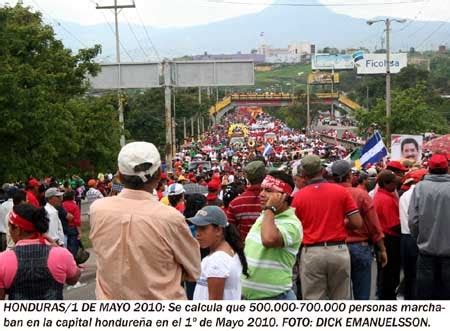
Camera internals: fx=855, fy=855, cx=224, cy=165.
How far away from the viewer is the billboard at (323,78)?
498 feet

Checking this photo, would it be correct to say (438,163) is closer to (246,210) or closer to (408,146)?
(246,210)

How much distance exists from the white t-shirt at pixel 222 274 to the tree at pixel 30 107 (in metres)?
13.2

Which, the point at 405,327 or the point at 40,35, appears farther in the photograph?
the point at 40,35

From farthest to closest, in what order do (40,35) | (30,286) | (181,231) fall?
(40,35)
(30,286)
(181,231)

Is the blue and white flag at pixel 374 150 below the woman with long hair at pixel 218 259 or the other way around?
below

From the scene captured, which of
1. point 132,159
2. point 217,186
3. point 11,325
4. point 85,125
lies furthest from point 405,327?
point 85,125

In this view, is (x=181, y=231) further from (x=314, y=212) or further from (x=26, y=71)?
(x=26, y=71)

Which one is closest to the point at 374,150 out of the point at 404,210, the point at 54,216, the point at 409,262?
the point at 54,216

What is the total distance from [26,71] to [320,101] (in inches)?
3933

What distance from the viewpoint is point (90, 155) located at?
90.2 feet

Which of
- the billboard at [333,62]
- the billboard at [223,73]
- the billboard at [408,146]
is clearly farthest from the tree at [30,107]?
the billboard at [333,62]

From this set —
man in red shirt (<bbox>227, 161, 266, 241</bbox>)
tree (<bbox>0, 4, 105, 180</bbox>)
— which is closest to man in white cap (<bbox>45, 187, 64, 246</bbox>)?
man in red shirt (<bbox>227, 161, 266, 241</bbox>)

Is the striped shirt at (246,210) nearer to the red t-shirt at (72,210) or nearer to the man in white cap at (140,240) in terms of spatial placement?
the man in white cap at (140,240)

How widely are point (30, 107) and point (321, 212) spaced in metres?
12.8
